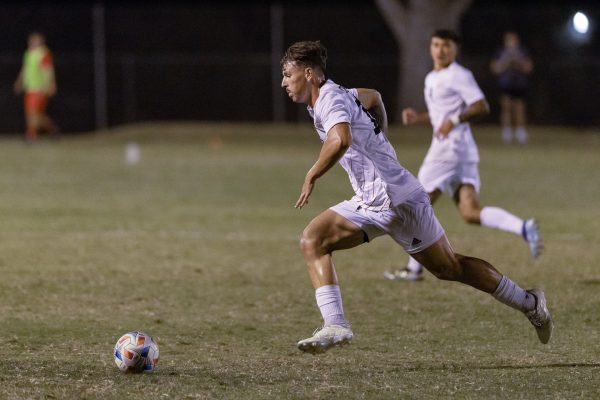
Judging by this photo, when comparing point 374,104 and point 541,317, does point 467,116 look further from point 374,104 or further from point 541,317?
point 541,317

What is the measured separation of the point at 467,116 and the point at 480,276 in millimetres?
3677

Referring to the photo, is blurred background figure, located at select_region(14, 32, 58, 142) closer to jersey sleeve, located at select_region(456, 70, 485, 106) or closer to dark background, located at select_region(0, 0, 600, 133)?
dark background, located at select_region(0, 0, 600, 133)

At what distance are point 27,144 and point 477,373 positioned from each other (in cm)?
2336

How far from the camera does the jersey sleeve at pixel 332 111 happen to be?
6.99 metres

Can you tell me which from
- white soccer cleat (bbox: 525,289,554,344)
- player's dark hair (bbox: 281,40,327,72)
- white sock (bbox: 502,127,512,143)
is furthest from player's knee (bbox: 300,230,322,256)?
white sock (bbox: 502,127,512,143)

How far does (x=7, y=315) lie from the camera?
891cm

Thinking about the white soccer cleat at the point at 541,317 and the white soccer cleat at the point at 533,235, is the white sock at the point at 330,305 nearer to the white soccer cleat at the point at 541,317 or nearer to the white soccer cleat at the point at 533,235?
the white soccer cleat at the point at 541,317

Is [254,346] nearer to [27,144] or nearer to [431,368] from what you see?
[431,368]

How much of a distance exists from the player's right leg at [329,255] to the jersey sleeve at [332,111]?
650 millimetres

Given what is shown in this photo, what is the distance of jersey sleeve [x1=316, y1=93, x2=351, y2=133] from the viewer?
22.9ft

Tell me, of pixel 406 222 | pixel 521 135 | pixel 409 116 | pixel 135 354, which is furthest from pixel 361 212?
pixel 521 135

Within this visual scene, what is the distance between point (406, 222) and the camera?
7.36 metres

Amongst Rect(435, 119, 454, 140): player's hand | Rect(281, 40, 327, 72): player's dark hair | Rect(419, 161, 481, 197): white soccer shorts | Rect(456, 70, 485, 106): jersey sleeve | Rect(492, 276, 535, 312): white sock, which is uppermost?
Rect(281, 40, 327, 72): player's dark hair

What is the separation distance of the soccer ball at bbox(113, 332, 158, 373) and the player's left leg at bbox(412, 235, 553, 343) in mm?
1803
